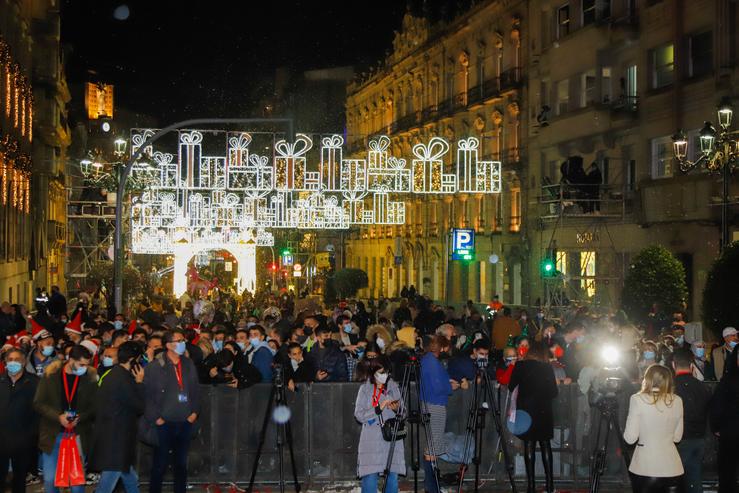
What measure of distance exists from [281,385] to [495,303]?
1709 cm

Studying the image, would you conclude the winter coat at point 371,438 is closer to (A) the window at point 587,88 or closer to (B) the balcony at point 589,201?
(B) the balcony at point 589,201

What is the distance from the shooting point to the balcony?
35.8 meters

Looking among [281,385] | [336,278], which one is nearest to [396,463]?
[281,385]

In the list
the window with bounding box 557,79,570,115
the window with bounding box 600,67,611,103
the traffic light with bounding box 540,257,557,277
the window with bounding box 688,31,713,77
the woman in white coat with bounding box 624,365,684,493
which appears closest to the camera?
the woman in white coat with bounding box 624,365,684,493

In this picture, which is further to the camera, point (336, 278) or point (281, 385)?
point (336, 278)

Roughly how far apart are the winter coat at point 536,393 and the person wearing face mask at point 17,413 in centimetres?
508

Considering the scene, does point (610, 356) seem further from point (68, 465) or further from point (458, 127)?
point (458, 127)

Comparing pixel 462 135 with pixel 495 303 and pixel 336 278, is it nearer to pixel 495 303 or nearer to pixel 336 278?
pixel 336 278

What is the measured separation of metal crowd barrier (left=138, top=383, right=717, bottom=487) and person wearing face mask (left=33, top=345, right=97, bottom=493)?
2244 millimetres

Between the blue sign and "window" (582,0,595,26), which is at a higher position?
"window" (582,0,595,26)

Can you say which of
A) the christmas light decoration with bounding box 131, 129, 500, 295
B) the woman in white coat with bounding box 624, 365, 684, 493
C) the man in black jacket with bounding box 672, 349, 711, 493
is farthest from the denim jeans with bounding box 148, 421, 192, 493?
the christmas light decoration with bounding box 131, 129, 500, 295

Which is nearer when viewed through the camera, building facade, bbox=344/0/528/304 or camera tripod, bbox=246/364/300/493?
camera tripod, bbox=246/364/300/493

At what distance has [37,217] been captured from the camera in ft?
155

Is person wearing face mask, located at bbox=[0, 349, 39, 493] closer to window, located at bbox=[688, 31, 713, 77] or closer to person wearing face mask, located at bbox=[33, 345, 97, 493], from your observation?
person wearing face mask, located at bbox=[33, 345, 97, 493]
